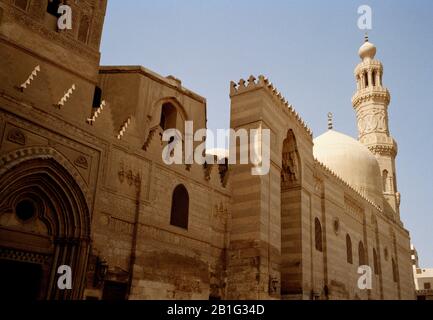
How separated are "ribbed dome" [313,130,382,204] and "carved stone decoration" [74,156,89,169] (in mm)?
18048

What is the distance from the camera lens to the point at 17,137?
8203 millimetres

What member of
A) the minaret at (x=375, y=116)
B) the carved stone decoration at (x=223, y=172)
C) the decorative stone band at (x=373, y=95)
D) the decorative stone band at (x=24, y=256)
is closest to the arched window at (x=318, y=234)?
the carved stone decoration at (x=223, y=172)

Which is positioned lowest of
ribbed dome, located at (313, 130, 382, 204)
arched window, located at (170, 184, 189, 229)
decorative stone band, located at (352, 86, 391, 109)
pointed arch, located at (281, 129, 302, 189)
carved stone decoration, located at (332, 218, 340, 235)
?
arched window, located at (170, 184, 189, 229)

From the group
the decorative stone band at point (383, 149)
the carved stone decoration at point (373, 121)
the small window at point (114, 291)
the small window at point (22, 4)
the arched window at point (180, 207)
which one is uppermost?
the carved stone decoration at point (373, 121)

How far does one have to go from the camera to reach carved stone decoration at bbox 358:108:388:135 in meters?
31.7

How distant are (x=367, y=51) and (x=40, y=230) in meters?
31.2

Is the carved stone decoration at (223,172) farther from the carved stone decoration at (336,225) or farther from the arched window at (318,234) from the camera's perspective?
the carved stone decoration at (336,225)

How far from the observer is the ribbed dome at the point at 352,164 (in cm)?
2512

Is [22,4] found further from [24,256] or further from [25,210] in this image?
[24,256]

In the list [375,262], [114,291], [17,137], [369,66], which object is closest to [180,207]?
[114,291]

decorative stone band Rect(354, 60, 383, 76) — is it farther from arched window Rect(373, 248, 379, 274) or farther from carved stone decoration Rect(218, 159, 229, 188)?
carved stone decoration Rect(218, 159, 229, 188)

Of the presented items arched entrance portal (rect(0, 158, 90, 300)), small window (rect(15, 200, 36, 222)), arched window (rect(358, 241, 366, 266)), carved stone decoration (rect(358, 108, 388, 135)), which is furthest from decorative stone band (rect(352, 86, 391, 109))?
small window (rect(15, 200, 36, 222))
